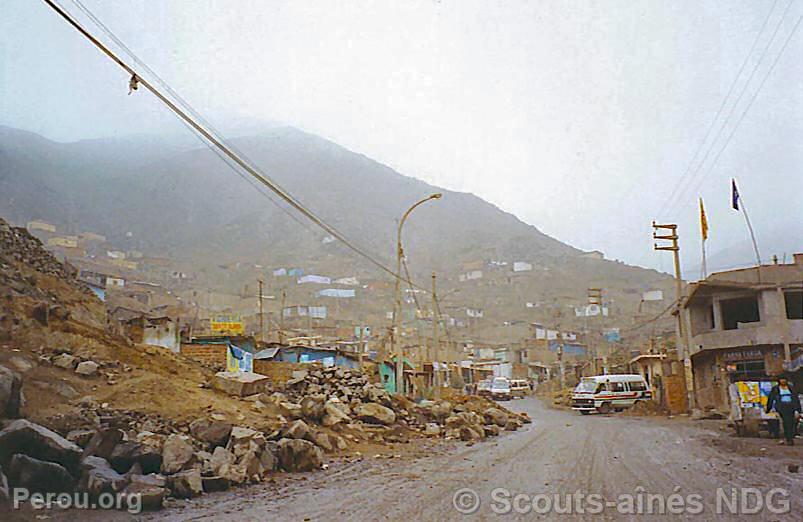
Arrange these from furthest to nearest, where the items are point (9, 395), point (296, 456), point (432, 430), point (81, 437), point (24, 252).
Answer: point (24, 252) → point (432, 430) → point (296, 456) → point (81, 437) → point (9, 395)

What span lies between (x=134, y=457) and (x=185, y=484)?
3.09 ft

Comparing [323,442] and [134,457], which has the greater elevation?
[134,457]

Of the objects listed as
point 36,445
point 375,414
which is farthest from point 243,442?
point 375,414

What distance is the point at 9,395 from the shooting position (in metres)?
9.48

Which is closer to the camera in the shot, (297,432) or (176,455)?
(176,455)

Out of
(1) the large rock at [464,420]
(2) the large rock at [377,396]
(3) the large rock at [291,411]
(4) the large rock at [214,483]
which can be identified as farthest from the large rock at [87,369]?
(1) the large rock at [464,420]

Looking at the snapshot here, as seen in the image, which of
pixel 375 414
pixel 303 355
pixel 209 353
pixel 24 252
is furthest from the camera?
pixel 303 355

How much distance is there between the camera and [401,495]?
9602 mm

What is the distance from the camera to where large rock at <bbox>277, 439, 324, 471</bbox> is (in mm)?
12297

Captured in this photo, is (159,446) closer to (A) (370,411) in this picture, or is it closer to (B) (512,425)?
(A) (370,411)

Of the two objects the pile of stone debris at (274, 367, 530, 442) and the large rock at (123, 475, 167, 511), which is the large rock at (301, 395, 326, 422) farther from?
the large rock at (123, 475, 167, 511)

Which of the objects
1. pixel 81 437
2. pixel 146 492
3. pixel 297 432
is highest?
pixel 81 437

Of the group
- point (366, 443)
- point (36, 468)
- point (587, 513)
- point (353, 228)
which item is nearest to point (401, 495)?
point (587, 513)

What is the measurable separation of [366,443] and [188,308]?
281ft
